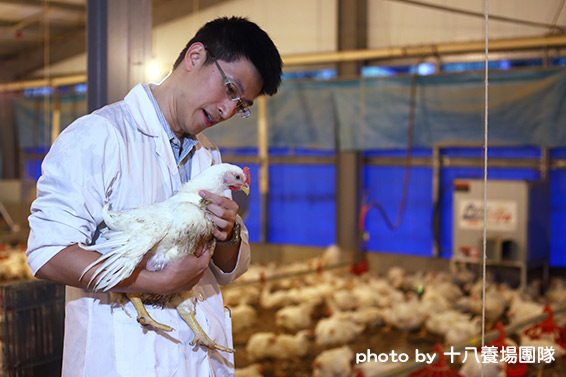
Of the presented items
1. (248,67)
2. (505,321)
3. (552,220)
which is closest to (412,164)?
(552,220)

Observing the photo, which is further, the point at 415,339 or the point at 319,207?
the point at 319,207

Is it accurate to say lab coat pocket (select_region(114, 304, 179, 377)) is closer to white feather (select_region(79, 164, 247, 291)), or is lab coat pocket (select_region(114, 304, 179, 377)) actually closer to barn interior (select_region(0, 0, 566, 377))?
white feather (select_region(79, 164, 247, 291))

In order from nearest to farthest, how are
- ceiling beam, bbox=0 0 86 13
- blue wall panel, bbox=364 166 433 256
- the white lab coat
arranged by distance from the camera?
1. the white lab coat
2. ceiling beam, bbox=0 0 86 13
3. blue wall panel, bbox=364 166 433 256

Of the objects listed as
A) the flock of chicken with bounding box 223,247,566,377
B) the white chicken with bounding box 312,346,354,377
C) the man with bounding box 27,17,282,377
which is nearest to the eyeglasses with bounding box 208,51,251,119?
the man with bounding box 27,17,282,377

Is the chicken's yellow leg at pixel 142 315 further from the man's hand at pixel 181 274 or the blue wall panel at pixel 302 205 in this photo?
the blue wall panel at pixel 302 205

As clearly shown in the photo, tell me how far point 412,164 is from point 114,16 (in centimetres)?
345

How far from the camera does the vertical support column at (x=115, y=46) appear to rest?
1426mm

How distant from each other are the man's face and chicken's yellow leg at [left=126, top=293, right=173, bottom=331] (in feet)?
0.97

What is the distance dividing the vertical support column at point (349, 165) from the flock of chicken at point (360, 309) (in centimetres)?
50

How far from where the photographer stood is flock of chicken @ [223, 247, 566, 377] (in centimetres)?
263

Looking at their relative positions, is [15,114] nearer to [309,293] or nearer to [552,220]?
[309,293]

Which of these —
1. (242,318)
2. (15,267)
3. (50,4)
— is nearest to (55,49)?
(50,4)

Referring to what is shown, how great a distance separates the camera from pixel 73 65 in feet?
10.3

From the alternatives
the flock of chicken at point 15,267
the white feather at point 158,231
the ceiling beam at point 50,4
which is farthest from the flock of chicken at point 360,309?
the ceiling beam at point 50,4
